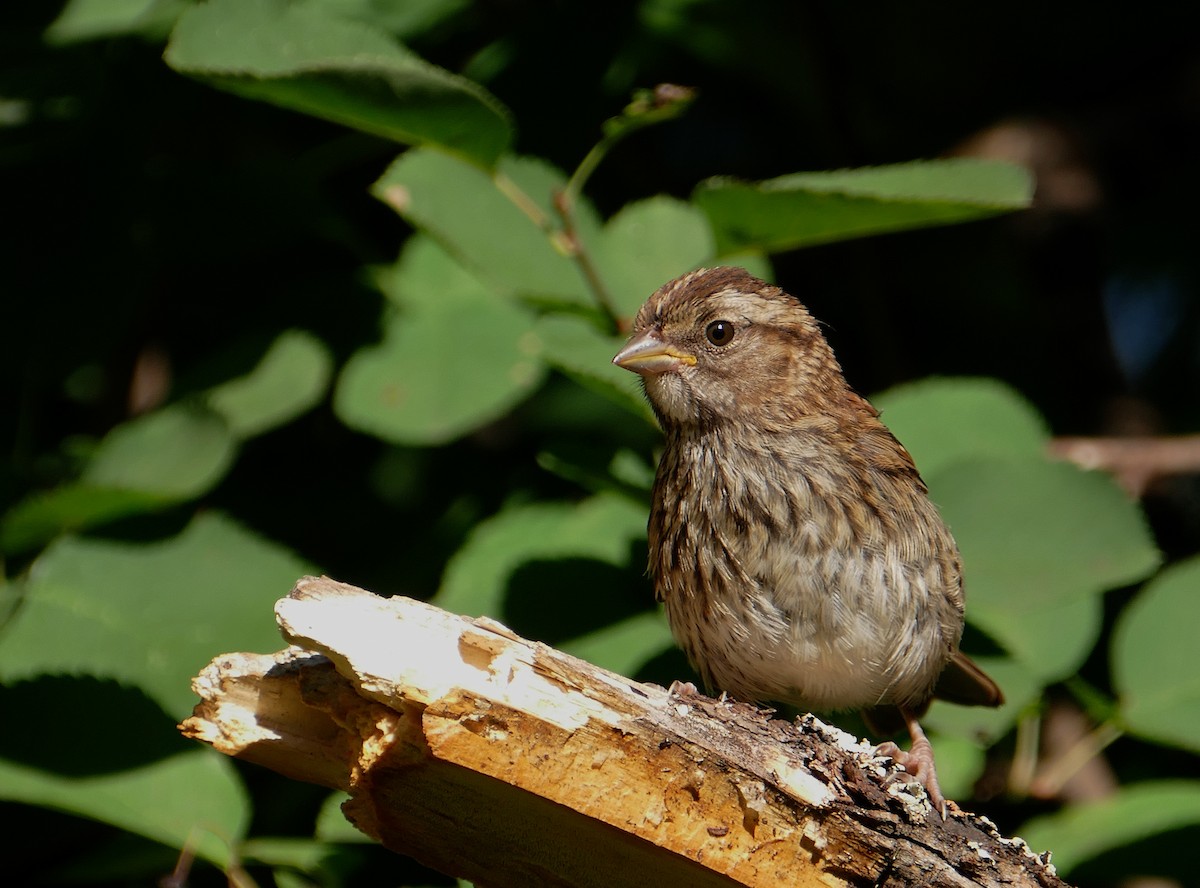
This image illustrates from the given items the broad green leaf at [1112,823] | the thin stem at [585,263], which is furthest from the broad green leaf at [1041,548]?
the thin stem at [585,263]

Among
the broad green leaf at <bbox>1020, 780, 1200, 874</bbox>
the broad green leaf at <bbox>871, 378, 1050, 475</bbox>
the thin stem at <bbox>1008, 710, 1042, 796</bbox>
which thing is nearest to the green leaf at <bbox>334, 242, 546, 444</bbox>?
the broad green leaf at <bbox>871, 378, 1050, 475</bbox>

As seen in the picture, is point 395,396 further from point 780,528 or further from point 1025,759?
point 1025,759

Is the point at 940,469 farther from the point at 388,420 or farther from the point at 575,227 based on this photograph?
the point at 388,420

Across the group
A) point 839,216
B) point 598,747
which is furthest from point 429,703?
point 839,216

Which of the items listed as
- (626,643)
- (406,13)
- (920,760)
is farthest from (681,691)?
(406,13)

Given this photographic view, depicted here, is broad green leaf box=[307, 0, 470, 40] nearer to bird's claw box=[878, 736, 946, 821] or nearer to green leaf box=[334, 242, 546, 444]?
green leaf box=[334, 242, 546, 444]

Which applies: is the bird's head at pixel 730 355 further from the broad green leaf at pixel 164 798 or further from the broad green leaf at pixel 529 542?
the broad green leaf at pixel 164 798

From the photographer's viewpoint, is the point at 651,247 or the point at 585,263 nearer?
the point at 585,263
